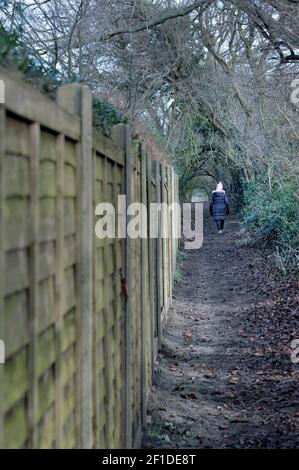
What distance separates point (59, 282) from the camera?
1.95 meters

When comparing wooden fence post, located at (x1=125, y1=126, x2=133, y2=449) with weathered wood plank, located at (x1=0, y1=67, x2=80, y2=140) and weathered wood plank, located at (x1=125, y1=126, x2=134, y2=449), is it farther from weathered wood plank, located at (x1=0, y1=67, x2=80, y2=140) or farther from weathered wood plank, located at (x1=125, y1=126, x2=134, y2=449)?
weathered wood plank, located at (x1=0, y1=67, x2=80, y2=140)

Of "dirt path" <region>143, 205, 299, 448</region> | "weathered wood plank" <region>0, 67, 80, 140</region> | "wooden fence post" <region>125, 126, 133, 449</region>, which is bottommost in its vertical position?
"dirt path" <region>143, 205, 299, 448</region>

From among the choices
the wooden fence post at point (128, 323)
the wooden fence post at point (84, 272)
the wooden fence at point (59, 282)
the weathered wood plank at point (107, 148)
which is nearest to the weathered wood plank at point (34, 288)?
the wooden fence at point (59, 282)

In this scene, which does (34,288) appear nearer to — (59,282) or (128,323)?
(59,282)

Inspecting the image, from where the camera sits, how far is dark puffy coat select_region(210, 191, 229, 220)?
2142 cm

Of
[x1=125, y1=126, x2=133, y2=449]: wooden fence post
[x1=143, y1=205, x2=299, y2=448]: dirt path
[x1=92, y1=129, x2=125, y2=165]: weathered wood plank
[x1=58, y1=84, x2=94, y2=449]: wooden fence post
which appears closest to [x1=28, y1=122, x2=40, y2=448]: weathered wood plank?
[x1=58, y1=84, x2=94, y2=449]: wooden fence post

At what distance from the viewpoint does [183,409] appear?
5465 mm

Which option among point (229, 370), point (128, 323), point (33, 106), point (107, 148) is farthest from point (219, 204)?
point (33, 106)

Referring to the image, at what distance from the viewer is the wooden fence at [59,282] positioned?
148 cm

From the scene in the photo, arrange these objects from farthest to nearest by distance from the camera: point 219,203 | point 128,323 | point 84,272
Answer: point 219,203 → point 128,323 → point 84,272

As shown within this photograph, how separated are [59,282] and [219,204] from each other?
1990 cm

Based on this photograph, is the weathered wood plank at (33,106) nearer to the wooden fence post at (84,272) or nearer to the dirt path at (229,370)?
the wooden fence post at (84,272)

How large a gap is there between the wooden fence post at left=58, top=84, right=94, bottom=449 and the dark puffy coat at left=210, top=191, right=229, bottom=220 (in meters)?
19.2

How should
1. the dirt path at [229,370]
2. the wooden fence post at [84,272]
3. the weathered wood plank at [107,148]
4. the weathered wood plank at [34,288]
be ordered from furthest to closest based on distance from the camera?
the dirt path at [229,370] → the weathered wood plank at [107,148] → the wooden fence post at [84,272] → the weathered wood plank at [34,288]
